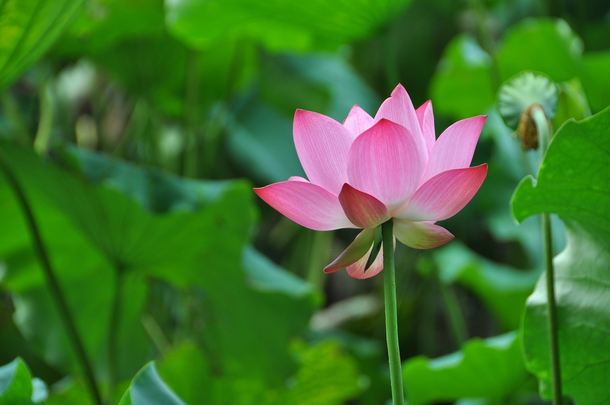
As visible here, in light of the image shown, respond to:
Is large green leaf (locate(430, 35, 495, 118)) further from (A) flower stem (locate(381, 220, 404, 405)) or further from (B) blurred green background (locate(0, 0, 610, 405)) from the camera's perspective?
(A) flower stem (locate(381, 220, 404, 405))

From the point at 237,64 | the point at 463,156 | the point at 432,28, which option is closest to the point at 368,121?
the point at 463,156

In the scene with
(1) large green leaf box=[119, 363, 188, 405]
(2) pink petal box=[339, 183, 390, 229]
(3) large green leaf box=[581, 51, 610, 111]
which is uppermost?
(3) large green leaf box=[581, 51, 610, 111]

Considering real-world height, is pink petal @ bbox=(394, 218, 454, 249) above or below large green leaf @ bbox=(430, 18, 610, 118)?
below

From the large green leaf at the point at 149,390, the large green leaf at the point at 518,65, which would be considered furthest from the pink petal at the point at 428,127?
the large green leaf at the point at 518,65

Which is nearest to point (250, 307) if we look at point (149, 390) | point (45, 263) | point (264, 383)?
point (264, 383)

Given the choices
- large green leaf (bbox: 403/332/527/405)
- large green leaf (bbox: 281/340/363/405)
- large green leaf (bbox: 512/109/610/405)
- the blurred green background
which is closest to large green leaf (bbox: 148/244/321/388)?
the blurred green background

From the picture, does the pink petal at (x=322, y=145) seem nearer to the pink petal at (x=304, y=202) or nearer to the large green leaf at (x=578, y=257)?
the pink petal at (x=304, y=202)

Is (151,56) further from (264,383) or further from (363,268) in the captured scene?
(363,268)

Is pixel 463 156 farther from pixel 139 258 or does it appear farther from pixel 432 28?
pixel 432 28
